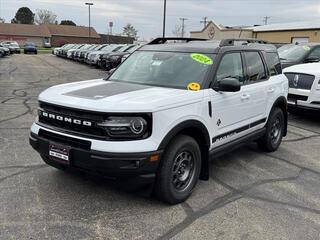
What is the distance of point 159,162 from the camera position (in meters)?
3.79

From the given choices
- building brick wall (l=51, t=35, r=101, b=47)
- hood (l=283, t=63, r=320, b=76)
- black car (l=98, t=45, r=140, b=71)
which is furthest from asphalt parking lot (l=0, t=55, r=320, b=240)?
building brick wall (l=51, t=35, r=101, b=47)

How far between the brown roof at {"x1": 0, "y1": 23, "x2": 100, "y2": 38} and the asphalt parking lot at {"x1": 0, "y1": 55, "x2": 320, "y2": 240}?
295 ft

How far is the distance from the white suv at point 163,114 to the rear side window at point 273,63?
27 centimetres

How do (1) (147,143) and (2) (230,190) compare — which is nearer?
(1) (147,143)

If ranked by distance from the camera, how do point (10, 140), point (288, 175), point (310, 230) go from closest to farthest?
point (310, 230)
point (288, 175)
point (10, 140)

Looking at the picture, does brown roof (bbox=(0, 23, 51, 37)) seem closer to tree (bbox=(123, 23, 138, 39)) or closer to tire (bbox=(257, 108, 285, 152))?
tree (bbox=(123, 23, 138, 39))

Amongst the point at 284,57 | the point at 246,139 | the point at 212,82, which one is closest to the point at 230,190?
the point at 246,139

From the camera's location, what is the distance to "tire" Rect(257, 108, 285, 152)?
239 inches

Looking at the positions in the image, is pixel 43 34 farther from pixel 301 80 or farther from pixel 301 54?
pixel 301 80

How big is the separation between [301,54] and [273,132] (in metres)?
6.90

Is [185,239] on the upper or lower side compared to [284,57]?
lower

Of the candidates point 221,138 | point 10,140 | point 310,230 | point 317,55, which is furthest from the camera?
point 317,55

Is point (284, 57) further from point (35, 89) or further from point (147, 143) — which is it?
point (147, 143)

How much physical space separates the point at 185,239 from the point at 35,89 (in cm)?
1111
